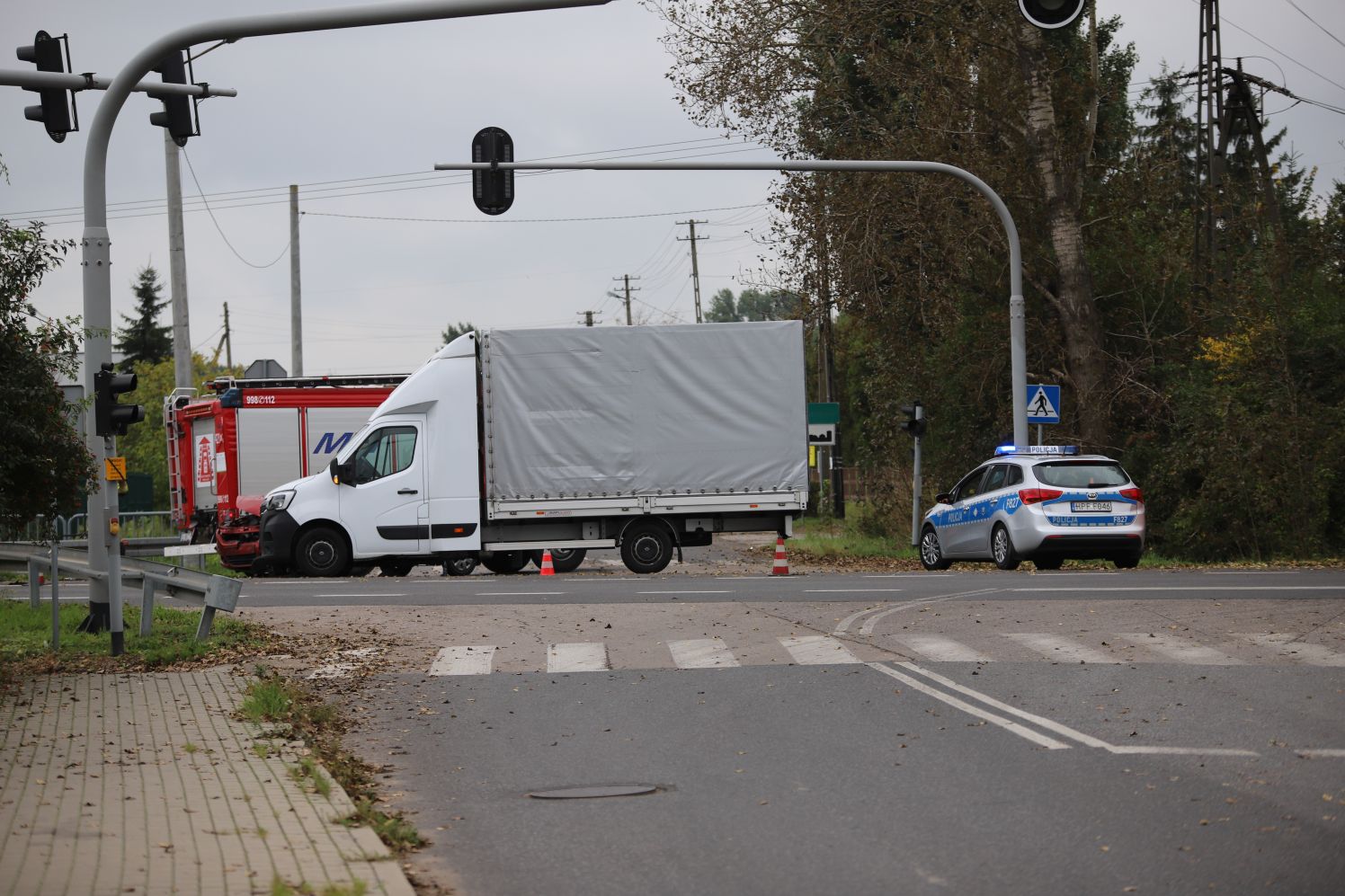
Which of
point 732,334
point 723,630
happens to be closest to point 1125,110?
point 732,334

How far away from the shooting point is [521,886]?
6.32m

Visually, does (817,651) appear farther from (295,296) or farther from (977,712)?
(295,296)

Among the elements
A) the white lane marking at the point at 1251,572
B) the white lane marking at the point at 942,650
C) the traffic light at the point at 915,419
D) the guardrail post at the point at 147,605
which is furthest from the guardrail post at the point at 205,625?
the traffic light at the point at 915,419

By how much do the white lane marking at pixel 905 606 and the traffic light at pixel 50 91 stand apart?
8.65 metres

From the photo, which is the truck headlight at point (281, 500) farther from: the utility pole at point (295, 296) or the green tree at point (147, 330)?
the green tree at point (147, 330)

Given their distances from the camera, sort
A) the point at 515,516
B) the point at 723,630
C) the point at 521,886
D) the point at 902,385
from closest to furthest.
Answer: the point at 521,886 → the point at 723,630 → the point at 515,516 → the point at 902,385

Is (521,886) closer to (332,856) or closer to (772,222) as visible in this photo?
(332,856)

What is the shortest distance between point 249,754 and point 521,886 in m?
3.20

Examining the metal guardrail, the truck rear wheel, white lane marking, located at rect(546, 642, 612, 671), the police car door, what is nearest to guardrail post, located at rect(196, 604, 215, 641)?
the metal guardrail

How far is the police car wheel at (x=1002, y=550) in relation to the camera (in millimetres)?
22578

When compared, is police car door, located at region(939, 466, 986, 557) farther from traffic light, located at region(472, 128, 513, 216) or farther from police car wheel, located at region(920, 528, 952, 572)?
traffic light, located at region(472, 128, 513, 216)

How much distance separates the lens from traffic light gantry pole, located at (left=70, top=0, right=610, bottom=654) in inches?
503

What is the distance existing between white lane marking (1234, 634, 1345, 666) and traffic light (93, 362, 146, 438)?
932 cm

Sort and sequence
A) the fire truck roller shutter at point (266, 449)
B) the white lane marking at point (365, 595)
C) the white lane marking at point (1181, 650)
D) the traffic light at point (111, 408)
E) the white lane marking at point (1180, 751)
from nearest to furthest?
the white lane marking at point (1180, 751) < the white lane marking at point (1181, 650) < the traffic light at point (111, 408) < the white lane marking at point (365, 595) < the fire truck roller shutter at point (266, 449)
